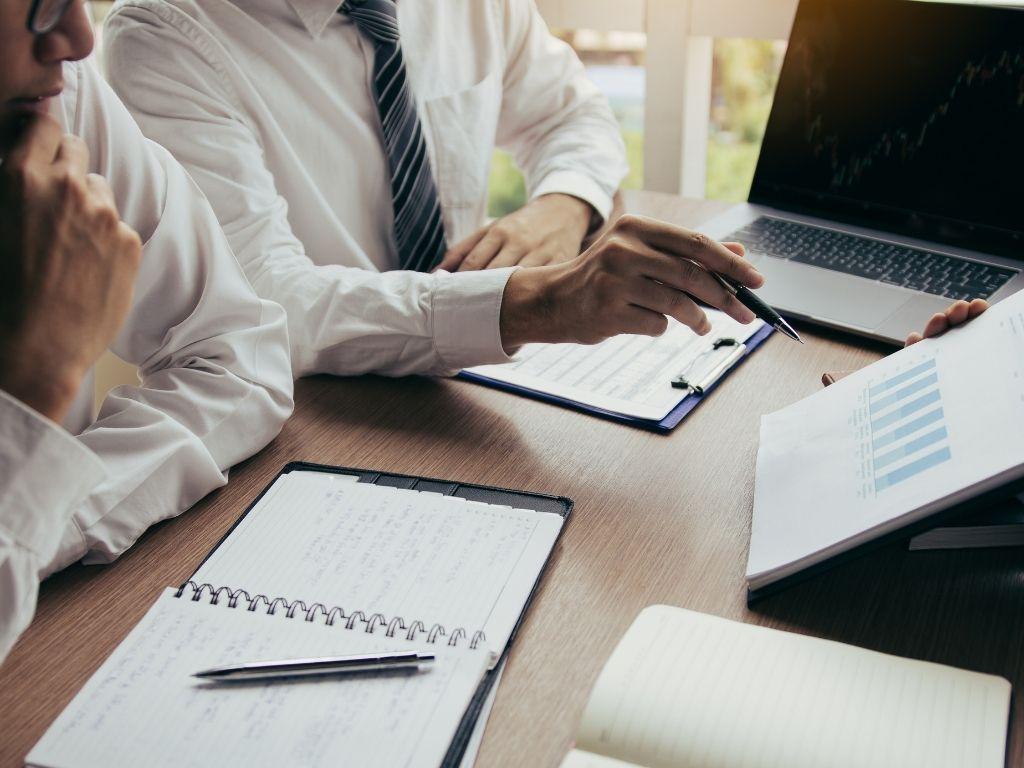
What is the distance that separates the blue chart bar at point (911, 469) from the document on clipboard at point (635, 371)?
25 cm

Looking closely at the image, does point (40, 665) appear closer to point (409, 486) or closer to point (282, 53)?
point (409, 486)

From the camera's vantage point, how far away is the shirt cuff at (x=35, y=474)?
575 mm

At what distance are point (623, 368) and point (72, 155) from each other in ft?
1.81

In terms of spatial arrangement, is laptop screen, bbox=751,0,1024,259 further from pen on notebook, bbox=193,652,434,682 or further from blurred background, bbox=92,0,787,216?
blurred background, bbox=92,0,787,216

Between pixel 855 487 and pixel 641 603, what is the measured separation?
0.18 m

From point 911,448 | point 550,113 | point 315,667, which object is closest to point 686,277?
point 911,448

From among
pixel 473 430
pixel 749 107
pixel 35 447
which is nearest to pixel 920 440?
pixel 473 430

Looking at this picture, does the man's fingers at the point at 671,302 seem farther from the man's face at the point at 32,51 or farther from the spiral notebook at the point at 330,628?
the man's face at the point at 32,51

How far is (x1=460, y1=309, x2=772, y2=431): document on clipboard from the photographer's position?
0.90 meters

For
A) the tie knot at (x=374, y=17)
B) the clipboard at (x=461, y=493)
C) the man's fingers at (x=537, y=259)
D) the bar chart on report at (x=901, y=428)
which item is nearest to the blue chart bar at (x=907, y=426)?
the bar chart on report at (x=901, y=428)

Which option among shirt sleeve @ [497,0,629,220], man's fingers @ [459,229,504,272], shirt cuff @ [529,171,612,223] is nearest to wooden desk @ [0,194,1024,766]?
man's fingers @ [459,229,504,272]

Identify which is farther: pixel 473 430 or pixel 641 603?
pixel 473 430

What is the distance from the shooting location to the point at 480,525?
722mm

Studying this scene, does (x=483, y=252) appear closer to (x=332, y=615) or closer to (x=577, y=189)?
(x=577, y=189)
